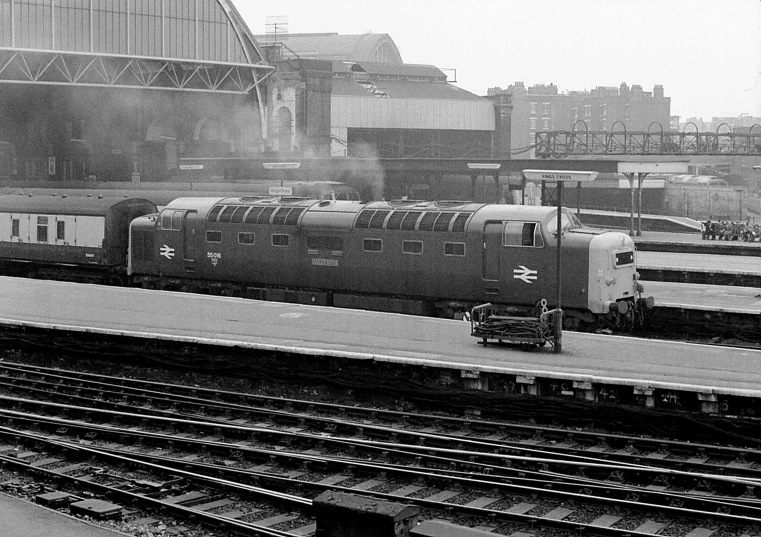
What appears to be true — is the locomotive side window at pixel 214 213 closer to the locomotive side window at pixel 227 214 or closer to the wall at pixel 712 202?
the locomotive side window at pixel 227 214

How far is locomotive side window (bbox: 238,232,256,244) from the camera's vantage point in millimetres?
30308

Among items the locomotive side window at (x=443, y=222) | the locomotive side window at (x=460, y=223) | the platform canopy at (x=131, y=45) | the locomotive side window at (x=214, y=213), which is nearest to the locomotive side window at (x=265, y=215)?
the locomotive side window at (x=214, y=213)

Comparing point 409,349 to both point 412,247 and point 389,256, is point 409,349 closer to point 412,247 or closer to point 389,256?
point 412,247

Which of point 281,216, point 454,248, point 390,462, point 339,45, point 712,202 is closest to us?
point 390,462

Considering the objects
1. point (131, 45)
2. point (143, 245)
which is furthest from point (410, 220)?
point (131, 45)

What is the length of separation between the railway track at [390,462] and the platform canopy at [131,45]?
40.2 metres

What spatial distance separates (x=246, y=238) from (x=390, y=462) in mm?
15256

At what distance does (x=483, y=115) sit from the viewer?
8375 centimetres

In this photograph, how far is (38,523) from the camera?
12555 mm

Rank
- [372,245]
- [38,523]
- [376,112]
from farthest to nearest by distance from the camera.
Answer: [376,112] → [372,245] → [38,523]

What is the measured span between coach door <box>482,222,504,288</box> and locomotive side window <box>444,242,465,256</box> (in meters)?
0.63

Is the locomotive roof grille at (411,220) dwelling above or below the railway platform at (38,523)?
above

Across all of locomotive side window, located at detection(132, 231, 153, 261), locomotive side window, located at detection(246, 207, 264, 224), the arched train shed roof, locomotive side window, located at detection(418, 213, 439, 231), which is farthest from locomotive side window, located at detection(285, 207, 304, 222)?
the arched train shed roof

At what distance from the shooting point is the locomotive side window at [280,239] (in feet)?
96.9
